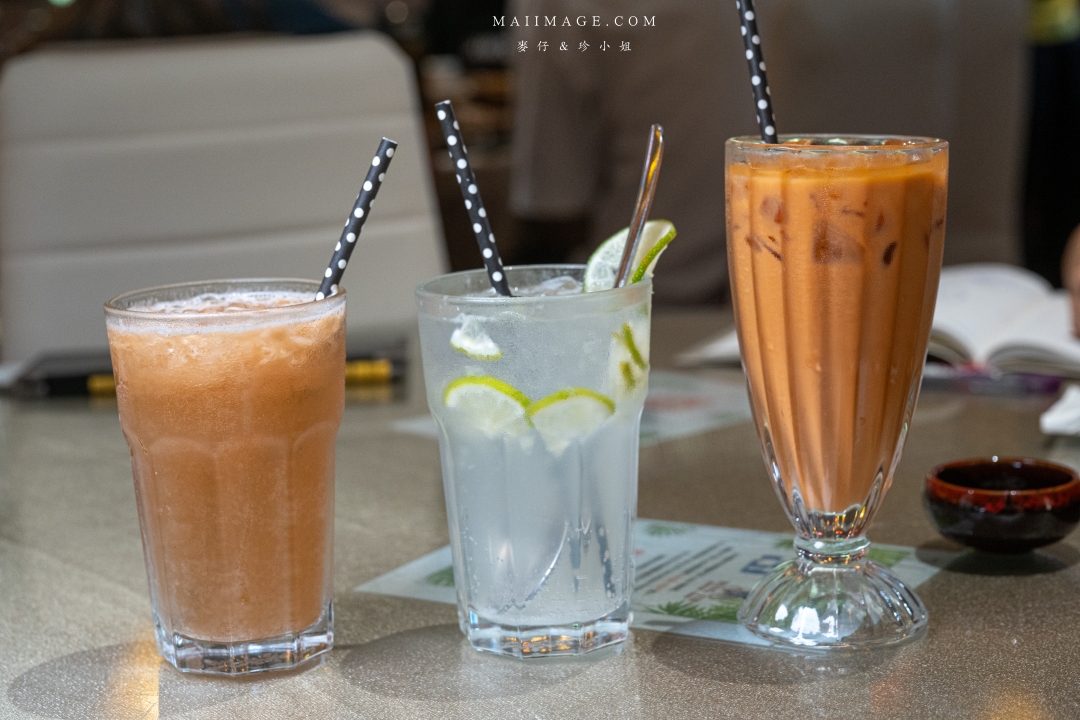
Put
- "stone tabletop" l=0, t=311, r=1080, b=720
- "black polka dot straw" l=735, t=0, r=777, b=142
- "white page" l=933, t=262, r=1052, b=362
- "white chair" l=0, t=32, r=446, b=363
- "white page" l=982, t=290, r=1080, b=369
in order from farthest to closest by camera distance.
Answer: "white chair" l=0, t=32, r=446, b=363 < "white page" l=933, t=262, r=1052, b=362 < "white page" l=982, t=290, r=1080, b=369 < "black polka dot straw" l=735, t=0, r=777, b=142 < "stone tabletop" l=0, t=311, r=1080, b=720

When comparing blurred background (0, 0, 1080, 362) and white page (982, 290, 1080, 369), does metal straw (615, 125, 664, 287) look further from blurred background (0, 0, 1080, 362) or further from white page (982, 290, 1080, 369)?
blurred background (0, 0, 1080, 362)

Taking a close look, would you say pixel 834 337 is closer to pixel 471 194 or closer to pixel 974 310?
pixel 471 194

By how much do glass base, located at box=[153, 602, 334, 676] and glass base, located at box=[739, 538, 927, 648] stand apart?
0.85ft

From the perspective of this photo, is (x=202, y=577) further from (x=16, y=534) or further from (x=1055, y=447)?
(x=1055, y=447)

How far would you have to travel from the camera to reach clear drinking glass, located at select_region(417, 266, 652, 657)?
0.65m

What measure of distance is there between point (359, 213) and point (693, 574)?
12.9 inches

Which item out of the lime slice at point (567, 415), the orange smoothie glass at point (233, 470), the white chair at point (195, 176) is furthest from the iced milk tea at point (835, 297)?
the white chair at point (195, 176)

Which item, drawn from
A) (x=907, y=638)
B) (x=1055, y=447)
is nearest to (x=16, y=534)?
(x=907, y=638)

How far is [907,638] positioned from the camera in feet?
2.19

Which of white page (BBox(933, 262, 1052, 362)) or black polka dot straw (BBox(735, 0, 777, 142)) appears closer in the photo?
black polka dot straw (BBox(735, 0, 777, 142))

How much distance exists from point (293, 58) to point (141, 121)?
292 millimetres

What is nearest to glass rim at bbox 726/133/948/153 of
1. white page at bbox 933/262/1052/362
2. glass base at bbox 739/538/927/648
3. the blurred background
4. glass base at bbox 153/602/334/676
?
glass base at bbox 739/538/927/648

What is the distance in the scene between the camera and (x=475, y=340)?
657 mm

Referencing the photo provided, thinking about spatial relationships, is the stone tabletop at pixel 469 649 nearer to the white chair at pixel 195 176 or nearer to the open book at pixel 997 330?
the open book at pixel 997 330
